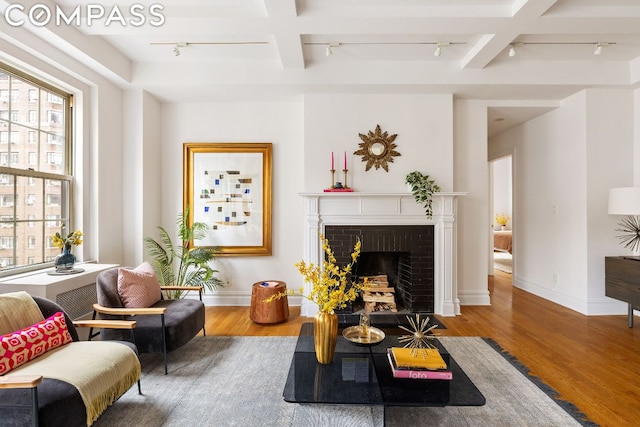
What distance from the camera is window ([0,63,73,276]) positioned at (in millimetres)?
2689

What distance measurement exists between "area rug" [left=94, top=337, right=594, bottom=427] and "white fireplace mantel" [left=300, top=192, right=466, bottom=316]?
1109mm

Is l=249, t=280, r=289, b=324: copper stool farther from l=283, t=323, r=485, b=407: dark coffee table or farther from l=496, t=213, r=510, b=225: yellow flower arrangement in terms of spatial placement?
l=496, t=213, r=510, b=225: yellow flower arrangement

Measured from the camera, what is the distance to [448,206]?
154 inches

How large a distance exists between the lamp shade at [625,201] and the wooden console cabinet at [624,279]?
1.72ft

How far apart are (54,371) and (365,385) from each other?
1.64 m

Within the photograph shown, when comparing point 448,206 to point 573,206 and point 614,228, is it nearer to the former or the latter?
point 573,206

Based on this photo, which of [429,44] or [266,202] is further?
[266,202]

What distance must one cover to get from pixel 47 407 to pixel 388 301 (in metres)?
3.25

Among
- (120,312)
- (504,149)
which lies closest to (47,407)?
(120,312)

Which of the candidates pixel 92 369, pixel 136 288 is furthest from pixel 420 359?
pixel 136 288

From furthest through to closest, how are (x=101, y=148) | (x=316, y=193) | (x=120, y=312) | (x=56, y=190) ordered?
(x=316, y=193), (x=101, y=148), (x=56, y=190), (x=120, y=312)

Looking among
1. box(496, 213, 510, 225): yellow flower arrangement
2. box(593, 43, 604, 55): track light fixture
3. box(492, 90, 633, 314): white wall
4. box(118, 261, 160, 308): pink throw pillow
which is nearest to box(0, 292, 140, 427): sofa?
box(118, 261, 160, 308): pink throw pillow

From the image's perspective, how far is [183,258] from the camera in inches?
160

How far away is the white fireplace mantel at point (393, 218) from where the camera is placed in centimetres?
391
